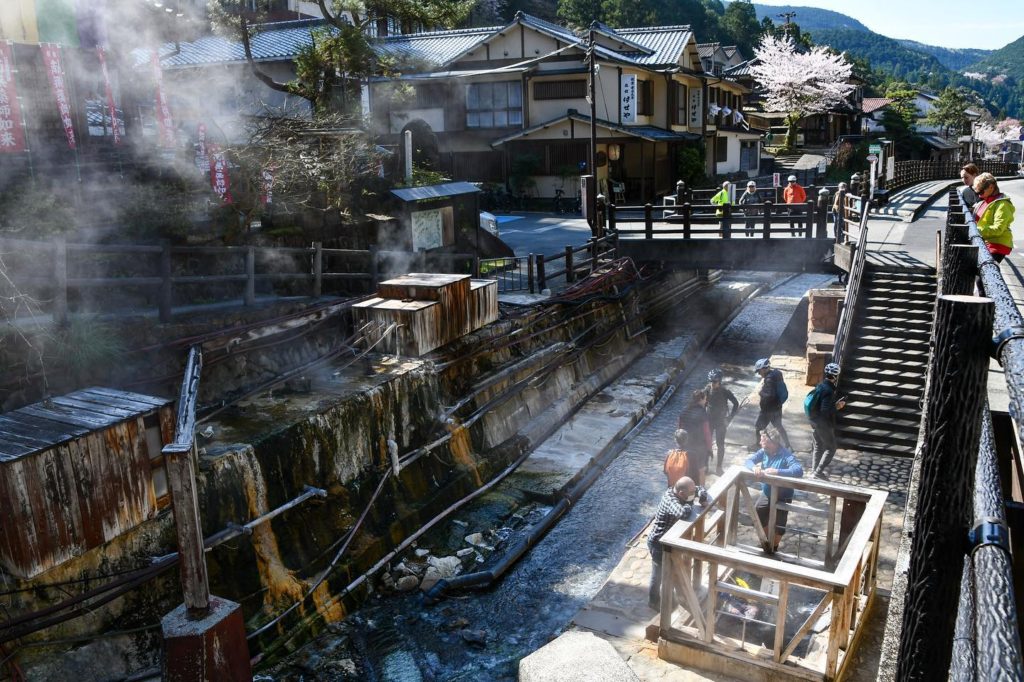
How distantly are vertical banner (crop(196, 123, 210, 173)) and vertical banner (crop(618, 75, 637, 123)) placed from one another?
87.3ft

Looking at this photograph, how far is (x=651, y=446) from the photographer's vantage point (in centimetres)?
1602

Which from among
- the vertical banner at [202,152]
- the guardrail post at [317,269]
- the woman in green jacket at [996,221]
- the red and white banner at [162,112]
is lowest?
the guardrail post at [317,269]

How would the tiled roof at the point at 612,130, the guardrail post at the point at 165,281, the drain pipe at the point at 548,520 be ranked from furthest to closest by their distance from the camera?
the tiled roof at the point at 612,130, the guardrail post at the point at 165,281, the drain pipe at the point at 548,520

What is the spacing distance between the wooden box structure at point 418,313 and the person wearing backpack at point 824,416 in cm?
637

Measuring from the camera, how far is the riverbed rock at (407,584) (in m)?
10.8

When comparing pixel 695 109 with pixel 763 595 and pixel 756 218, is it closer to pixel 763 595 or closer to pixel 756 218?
pixel 756 218

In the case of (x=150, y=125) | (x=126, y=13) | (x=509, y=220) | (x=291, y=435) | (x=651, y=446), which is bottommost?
(x=651, y=446)

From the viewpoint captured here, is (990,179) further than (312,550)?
No

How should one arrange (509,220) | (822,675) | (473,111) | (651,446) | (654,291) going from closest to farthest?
(822,675) → (651,446) → (654,291) → (509,220) → (473,111)

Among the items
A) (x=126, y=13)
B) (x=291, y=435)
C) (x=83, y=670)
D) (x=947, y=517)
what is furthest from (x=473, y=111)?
(x=947, y=517)

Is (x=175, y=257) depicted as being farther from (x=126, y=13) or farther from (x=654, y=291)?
(x=654, y=291)

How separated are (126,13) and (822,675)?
18.1m

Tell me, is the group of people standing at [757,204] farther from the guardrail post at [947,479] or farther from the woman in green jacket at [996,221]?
the guardrail post at [947,479]

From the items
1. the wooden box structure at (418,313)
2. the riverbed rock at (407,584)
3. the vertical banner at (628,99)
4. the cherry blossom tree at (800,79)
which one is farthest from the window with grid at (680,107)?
the riverbed rock at (407,584)
